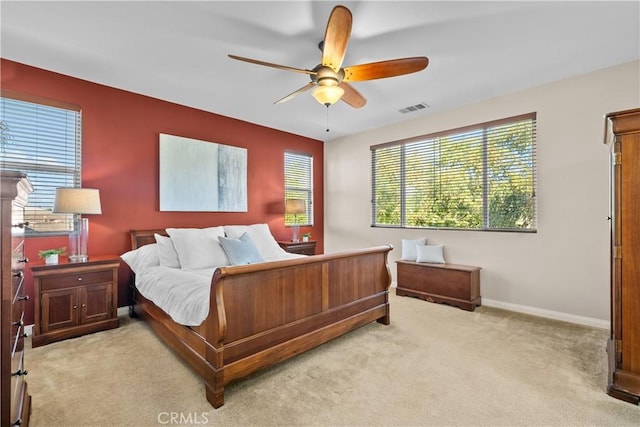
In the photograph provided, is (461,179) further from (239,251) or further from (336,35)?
(239,251)

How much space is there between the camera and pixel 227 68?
10.3 feet

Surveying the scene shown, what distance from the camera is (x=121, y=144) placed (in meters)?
3.69

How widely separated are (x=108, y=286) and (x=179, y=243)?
2.60 ft

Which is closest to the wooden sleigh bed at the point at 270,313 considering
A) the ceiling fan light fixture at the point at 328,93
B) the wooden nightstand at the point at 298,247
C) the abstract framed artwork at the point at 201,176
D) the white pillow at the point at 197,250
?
the white pillow at the point at 197,250

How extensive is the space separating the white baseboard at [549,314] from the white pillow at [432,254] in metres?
0.75

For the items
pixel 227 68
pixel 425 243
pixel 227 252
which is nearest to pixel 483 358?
pixel 425 243

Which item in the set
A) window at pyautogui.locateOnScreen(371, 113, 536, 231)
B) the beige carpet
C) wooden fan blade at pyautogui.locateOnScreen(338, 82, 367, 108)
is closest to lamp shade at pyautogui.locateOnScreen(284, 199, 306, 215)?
window at pyautogui.locateOnScreen(371, 113, 536, 231)

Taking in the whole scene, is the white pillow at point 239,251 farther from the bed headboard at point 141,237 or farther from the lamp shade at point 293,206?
the lamp shade at point 293,206

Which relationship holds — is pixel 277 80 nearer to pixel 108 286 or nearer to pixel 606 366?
pixel 108 286

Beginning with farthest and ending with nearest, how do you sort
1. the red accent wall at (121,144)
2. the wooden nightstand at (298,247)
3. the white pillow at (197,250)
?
the wooden nightstand at (298,247)
the white pillow at (197,250)
the red accent wall at (121,144)

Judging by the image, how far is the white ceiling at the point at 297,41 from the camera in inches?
89.5

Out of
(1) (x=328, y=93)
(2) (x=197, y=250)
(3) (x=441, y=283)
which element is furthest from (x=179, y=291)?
(3) (x=441, y=283)

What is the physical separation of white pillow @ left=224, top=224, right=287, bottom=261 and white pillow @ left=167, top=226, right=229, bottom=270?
395 millimetres

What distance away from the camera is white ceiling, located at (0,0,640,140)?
7.46 ft
